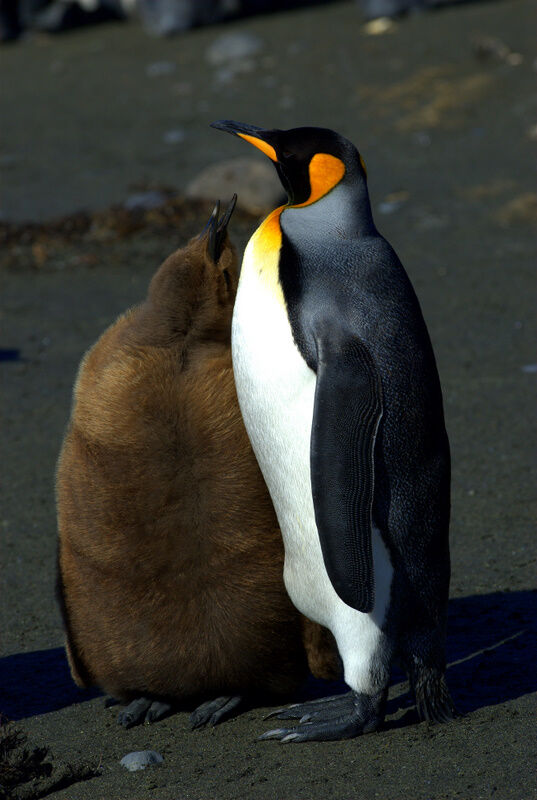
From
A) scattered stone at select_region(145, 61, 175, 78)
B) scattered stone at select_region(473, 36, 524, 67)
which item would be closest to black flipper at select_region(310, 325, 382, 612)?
scattered stone at select_region(473, 36, 524, 67)

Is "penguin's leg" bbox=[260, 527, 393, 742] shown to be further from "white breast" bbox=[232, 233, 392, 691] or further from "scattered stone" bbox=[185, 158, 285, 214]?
"scattered stone" bbox=[185, 158, 285, 214]

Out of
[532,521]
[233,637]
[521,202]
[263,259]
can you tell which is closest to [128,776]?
[233,637]

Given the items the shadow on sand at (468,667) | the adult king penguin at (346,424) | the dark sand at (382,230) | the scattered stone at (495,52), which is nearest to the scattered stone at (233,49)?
the dark sand at (382,230)

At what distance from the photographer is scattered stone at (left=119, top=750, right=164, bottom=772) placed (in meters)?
2.48

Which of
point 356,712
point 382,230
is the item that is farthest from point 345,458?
point 382,230

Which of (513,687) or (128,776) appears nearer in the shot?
(128,776)

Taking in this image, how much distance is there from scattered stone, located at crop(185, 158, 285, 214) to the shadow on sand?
4717mm

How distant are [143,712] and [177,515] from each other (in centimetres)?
57

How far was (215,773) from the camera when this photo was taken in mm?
2412

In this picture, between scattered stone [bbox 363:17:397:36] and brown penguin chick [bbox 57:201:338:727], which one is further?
scattered stone [bbox 363:17:397:36]

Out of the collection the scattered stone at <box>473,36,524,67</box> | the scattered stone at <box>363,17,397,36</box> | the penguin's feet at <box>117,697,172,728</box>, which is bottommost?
the scattered stone at <box>363,17,397,36</box>

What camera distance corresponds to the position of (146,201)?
323 inches

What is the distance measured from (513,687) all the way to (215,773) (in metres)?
0.81

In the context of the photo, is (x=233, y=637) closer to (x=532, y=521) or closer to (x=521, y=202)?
(x=532, y=521)
